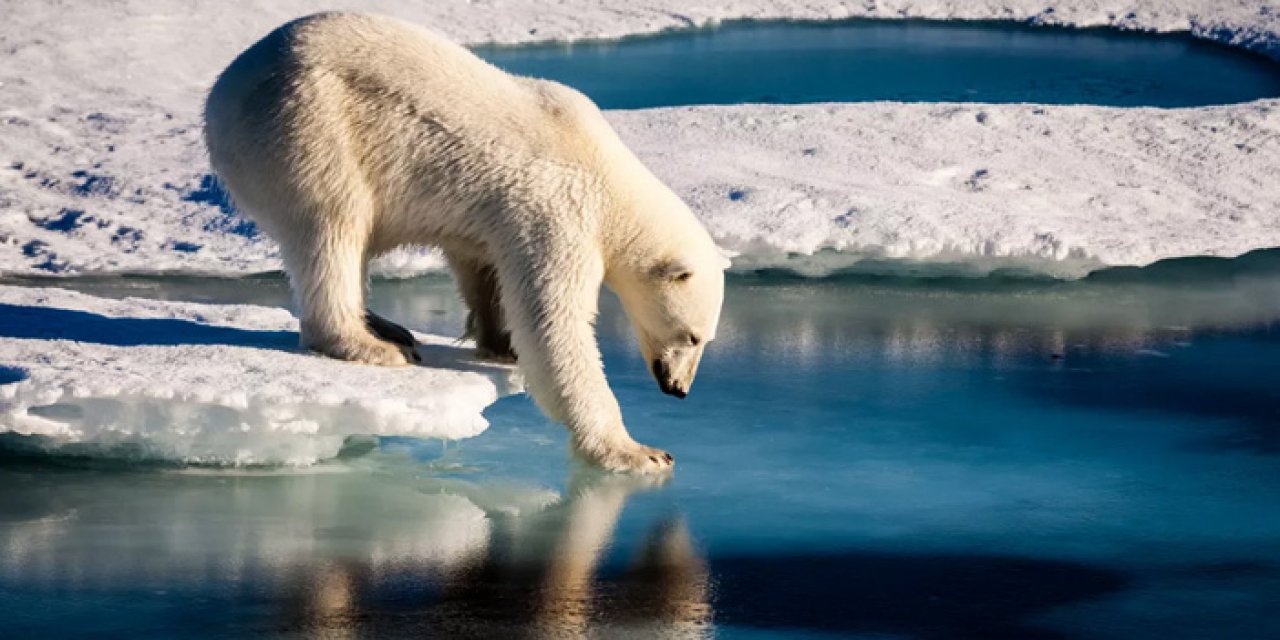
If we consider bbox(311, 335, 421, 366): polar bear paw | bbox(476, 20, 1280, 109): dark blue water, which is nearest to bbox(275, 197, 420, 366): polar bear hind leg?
bbox(311, 335, 421, 366): polar bear paw

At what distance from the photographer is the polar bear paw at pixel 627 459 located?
555 cm

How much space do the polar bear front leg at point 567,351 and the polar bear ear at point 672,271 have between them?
0.64 ft

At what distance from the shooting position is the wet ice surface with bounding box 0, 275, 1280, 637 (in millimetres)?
4484

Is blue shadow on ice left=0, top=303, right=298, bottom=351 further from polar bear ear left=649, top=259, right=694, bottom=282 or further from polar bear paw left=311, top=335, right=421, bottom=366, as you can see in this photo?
polar bear ear left=649, top=259, right=694, bottom=282

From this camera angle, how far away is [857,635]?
4.36 meters

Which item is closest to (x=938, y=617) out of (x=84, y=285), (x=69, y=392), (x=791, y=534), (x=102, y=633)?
(x=791, y=534)

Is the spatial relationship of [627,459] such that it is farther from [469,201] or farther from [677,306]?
[469,201]

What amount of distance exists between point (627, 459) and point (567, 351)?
401mm

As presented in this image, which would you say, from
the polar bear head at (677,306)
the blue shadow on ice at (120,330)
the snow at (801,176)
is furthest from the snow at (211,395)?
the snow at (801,176)

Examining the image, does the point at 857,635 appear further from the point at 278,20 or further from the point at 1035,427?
A: the point at 278,20

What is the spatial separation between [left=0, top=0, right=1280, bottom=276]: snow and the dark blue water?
7.31 ft

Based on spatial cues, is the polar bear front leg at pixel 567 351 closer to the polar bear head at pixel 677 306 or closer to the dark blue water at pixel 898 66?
the polar bear head at pixel 677 306

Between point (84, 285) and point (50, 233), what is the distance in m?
0.74

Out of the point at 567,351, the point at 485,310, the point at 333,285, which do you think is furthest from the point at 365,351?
the point at 567,351
